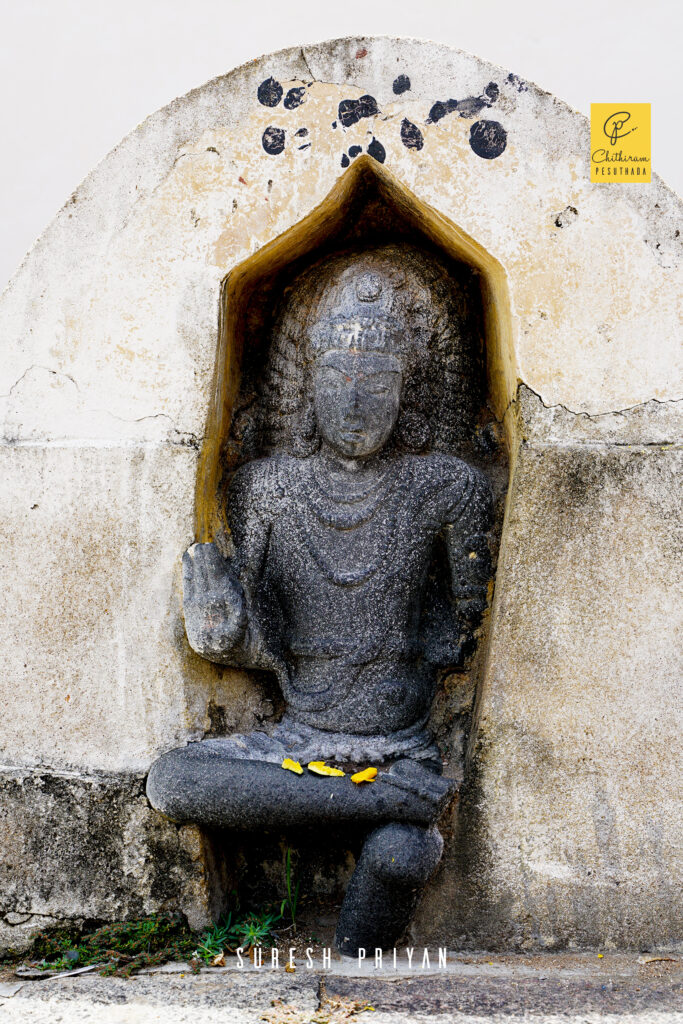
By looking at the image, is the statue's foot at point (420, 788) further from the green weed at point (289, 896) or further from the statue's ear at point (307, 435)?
the statue's ear at point (307, 435)

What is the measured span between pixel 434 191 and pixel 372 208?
0.32 metres

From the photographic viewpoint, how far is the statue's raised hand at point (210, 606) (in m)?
2.68

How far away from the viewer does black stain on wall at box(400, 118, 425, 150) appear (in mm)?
2682

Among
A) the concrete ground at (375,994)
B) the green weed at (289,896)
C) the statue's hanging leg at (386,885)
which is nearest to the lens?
the concrete ground at (375,994)

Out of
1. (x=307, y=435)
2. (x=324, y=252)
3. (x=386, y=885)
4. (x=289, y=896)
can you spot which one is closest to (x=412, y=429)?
(x=307, y=435)

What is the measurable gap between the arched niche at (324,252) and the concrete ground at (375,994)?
124 cm

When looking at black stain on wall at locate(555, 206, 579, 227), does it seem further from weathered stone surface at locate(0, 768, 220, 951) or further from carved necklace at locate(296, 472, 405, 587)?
weathered stone surface at locate(0, 768, 220, 951)

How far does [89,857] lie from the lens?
2.69 meters

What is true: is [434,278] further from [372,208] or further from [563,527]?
[563,527]

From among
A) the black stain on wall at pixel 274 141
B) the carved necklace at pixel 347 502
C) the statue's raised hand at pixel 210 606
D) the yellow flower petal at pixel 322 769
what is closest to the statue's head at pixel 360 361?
the carved necklace at pixel 347 502

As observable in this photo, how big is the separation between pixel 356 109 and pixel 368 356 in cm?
71

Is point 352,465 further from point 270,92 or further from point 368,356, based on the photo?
point 270,92

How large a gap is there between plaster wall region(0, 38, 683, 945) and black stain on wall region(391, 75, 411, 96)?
14 mm

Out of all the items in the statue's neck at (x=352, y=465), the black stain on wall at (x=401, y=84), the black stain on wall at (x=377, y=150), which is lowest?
the statue's neck at (x=352, y=465)
